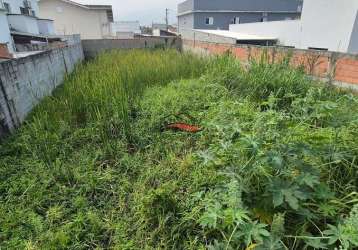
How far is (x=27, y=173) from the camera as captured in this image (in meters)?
2.03

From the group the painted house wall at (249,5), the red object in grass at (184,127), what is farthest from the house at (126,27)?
the red object in grass at (184,127)

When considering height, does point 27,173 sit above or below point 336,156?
below

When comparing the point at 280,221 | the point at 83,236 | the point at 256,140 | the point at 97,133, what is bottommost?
the point at 83,236

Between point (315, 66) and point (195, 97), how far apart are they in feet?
6.13

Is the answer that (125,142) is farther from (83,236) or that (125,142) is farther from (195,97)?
(195,97)

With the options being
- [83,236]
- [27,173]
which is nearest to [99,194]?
[83,236]

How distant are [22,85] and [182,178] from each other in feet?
9.19

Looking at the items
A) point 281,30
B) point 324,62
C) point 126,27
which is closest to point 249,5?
point 281,30

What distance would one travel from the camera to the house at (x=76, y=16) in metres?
18.6

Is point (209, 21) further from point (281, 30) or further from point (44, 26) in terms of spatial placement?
point (44, 26)

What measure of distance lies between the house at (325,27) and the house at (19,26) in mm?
11284

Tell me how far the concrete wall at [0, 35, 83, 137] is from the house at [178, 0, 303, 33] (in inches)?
755

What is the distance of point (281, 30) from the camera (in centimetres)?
1280

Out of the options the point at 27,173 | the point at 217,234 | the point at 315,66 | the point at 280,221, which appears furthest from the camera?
the point at 315,66
